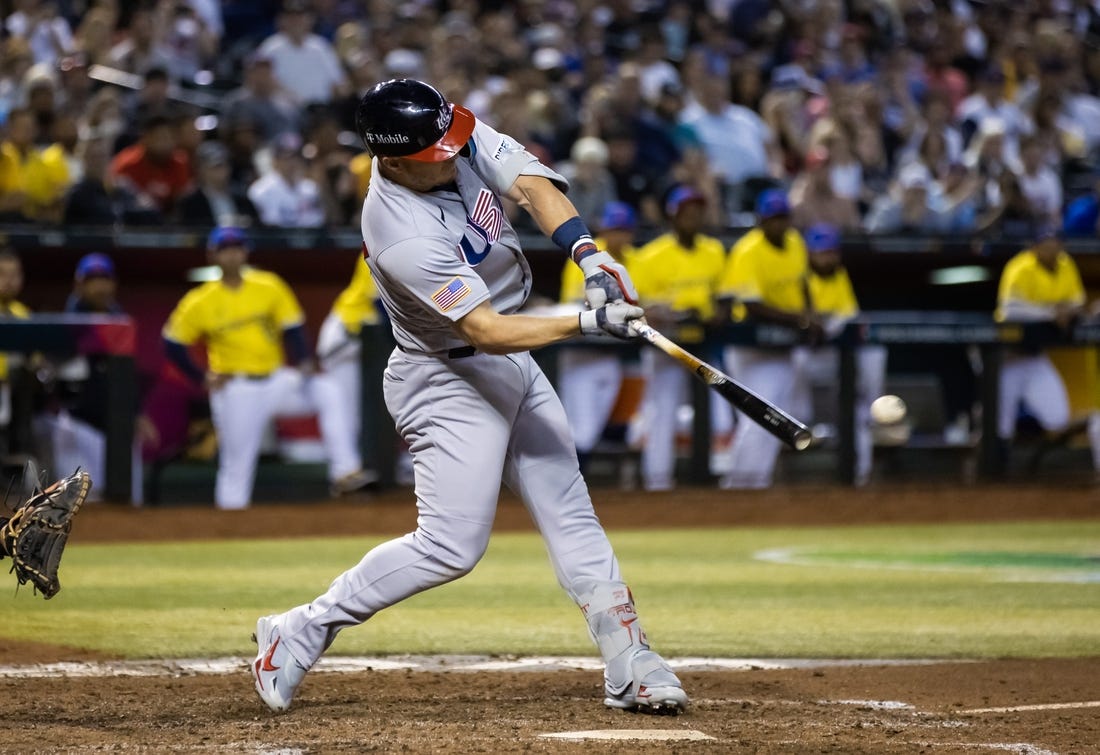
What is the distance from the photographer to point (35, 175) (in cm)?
1127

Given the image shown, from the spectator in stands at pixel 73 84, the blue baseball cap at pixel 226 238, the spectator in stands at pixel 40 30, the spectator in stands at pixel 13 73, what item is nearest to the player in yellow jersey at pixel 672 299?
the blue baseball cap at pixel 226 238

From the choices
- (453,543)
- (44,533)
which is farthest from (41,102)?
(453,543)

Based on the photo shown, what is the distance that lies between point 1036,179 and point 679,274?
4.63 metres

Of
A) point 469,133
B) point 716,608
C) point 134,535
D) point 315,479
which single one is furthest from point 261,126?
point 469,133

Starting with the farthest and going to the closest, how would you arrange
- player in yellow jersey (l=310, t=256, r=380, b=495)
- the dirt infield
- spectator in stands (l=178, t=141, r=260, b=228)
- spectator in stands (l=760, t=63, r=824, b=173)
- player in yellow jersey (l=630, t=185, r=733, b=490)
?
spectator in stands (l=760, t=63, r=824, b=173) < spectator in stands (l=178, t=141, r=260, b=228) < player in yellow jersey (l=630, t=185, r=733, b=490) < player in yellow jersey (l=310, t=256, r=380, b=495) < the dirt infield

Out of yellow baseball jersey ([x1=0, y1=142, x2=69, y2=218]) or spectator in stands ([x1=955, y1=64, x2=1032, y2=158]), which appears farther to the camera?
spectator in stands ([x1=955, y1=64, x2=1032, y2=158])

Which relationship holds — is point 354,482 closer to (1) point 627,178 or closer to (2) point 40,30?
(1) point 627,178

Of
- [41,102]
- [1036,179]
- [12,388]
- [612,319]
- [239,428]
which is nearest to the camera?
[612,319]

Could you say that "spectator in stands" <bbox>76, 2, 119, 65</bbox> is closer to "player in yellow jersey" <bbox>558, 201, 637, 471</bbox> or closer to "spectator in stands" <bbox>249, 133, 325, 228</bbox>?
"spectator in stands" <bbox>249, 133, 325, 228</bbox>

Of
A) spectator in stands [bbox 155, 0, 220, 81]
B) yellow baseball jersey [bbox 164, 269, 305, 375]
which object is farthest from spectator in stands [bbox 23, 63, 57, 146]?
yellow baseball jersey [bbox 164, 269, 305, 375]

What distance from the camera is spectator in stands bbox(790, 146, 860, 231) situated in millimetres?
13070

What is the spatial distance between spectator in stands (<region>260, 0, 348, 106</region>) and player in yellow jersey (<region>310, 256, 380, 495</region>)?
7.57 ft

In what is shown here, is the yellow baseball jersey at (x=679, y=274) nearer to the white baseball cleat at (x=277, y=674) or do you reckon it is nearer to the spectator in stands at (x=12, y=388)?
the spectator in stands at (x=12, y=388)

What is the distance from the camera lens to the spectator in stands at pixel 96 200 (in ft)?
36.6
